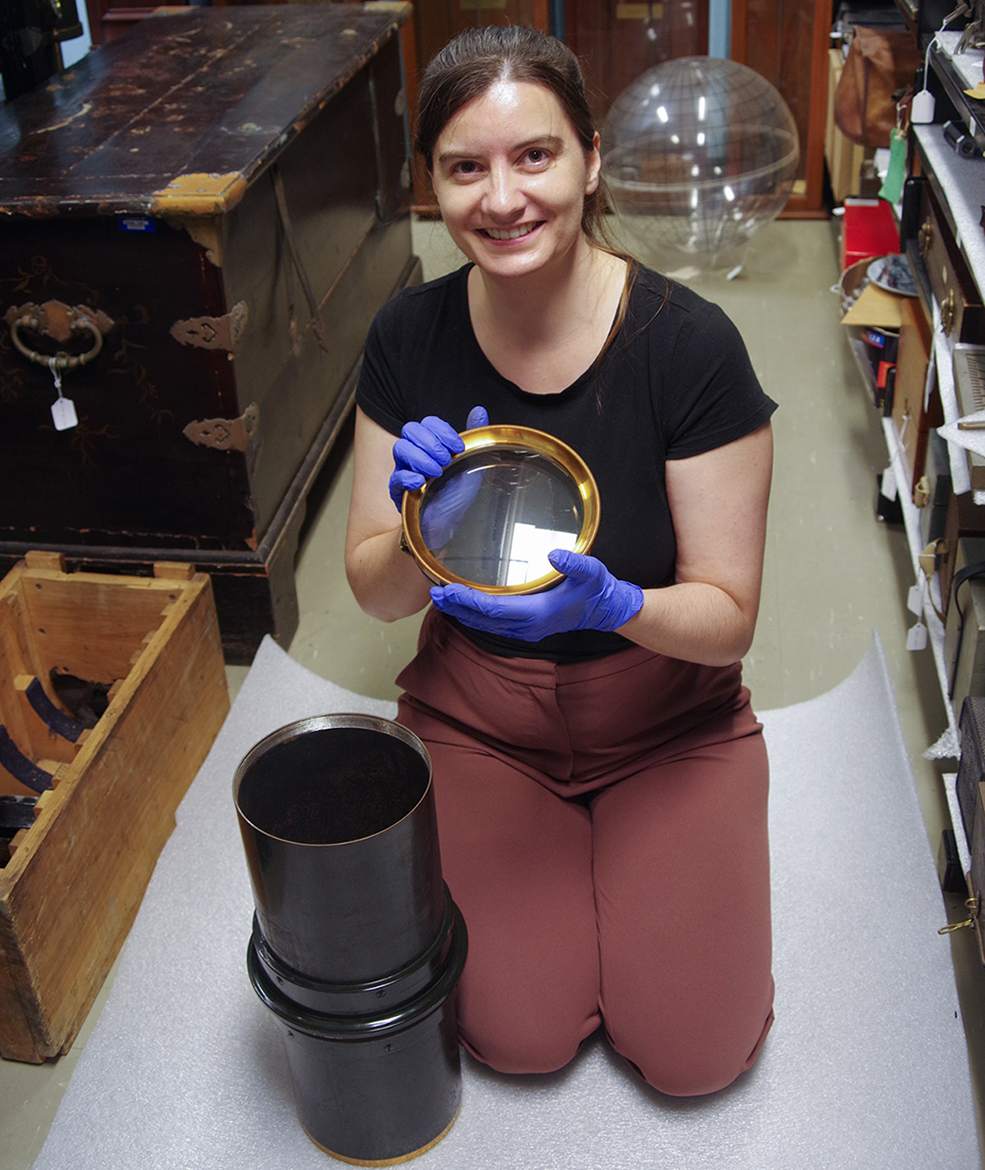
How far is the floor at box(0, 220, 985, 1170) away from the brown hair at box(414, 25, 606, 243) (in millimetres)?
396

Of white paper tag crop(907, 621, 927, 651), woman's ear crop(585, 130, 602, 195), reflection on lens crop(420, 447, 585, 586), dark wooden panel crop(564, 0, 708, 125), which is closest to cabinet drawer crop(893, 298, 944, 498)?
white paper tag crop(907, 621, 927, 651)

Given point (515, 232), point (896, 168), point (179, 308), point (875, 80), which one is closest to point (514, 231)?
point (515, 232)

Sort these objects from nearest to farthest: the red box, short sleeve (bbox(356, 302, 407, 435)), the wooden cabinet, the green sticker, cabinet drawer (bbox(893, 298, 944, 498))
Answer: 1. short sleeve (bbox(356, 302, 407, 435))
2. cabinet drawer (bbox(893, 298, 944, 498))
3. the green sticker
4. the red box
5. the wooden cabinet

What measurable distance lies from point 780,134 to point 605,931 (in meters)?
2.80

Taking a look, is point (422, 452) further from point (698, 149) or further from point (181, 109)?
point (698, 149)

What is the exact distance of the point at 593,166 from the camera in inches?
58.5

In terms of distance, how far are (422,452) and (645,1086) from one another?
83 centimetres

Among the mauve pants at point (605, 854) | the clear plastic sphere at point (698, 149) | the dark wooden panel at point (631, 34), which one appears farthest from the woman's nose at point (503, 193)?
the dark wooden panel at point (631, 34)

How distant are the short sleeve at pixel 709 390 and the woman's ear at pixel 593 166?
195 millimetres

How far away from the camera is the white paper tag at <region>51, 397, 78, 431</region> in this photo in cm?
219

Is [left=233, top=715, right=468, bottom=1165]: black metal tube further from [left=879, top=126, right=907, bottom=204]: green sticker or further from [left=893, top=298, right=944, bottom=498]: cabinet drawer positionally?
[left=879, top=126, right=907, bottom=204]: green sticker

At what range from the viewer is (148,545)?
7.71 ft

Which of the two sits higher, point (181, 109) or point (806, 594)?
point (181, 109)

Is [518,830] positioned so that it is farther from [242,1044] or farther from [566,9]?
[566,9]
